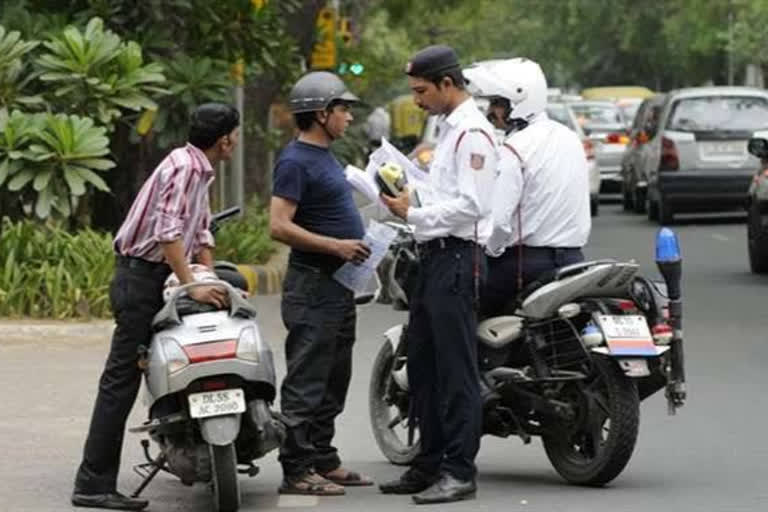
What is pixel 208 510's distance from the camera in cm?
993

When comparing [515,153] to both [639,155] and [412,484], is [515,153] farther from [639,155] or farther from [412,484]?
[639,155]

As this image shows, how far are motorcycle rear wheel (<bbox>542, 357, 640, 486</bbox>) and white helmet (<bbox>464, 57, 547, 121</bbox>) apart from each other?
1205 mm

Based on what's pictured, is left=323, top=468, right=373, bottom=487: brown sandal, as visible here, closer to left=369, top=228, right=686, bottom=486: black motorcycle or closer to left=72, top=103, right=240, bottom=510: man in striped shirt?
left=369, top=228, right=686, bottom=486: black motorcycle

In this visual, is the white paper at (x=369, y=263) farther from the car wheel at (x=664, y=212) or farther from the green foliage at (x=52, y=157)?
the car wheel at (x=664, y=212)

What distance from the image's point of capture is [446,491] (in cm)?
998

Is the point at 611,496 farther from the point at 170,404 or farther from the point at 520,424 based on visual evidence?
the point at 170,404

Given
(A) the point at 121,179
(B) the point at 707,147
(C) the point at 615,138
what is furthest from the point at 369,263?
(C) the point at 615,138

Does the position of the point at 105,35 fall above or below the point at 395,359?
above

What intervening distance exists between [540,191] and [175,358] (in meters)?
1.90

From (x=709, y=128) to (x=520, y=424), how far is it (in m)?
19.1

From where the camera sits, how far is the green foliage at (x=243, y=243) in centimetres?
2053

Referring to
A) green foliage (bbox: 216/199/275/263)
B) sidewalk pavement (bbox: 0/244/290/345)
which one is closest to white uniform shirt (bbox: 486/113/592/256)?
sidewalk pavement (bbox: 0/244/290/345)

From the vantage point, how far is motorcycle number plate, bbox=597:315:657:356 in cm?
1000

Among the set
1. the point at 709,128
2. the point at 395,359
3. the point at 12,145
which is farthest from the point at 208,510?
the point at 709,128
